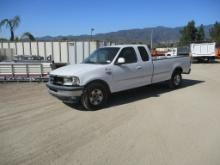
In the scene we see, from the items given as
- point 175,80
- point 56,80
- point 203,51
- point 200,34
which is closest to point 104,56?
point 56,80

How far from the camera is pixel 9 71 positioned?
11.6 meters

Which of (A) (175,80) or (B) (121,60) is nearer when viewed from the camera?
(B) (121,60)

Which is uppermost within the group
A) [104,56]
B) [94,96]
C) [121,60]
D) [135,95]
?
[104,56]

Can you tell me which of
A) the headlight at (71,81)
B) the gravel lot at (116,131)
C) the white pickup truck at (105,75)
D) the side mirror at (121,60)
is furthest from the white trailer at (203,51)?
the headlight at (71,81)

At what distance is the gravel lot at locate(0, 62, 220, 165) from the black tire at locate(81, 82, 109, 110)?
257mm

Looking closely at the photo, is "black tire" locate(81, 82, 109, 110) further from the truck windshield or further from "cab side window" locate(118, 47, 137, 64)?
"cab side window" locate(118, 47, 137, 64)

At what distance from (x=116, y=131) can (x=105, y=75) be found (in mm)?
2253

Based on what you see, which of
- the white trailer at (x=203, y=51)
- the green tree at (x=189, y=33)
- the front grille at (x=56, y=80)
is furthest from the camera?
the green tree at (x=189, y=33)

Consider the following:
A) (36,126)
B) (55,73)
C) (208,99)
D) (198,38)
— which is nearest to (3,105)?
(55,73)

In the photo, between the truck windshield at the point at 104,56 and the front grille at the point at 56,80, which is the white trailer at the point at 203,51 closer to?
the truck windshield at the point at 104,56

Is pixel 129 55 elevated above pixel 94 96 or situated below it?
above

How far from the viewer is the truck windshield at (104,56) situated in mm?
7486

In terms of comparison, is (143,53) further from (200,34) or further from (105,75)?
(200,34)

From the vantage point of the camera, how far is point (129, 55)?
7.90 m
